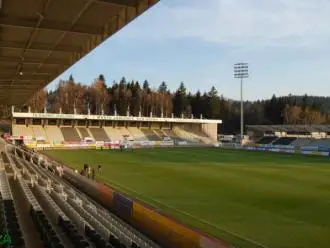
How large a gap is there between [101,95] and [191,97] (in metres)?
33.3

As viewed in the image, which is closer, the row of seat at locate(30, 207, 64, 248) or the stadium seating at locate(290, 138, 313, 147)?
the row of seat at locate(30, 207, 64, 248)

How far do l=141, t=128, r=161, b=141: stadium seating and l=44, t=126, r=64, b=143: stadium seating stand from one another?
20252 millimetres

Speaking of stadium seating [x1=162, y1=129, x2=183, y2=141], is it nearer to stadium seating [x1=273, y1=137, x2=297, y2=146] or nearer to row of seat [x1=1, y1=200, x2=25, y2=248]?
stadium seating [x1=273, y1=137, x2=297, y2=146]

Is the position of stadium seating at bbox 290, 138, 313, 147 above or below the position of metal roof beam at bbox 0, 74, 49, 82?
below

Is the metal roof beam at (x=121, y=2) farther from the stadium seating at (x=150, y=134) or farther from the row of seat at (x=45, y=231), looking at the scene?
the stadium seating at (x=150, y=134)

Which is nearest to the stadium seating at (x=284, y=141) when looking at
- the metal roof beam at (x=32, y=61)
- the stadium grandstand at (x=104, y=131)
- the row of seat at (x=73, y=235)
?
the stadium grandstand at (x=104, y=131)

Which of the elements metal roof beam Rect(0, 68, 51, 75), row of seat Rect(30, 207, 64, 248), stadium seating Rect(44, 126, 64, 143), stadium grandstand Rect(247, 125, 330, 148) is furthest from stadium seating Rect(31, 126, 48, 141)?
row of seat Rect(30, 207, 64, 248)

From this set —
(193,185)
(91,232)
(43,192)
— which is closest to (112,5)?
(91,232)

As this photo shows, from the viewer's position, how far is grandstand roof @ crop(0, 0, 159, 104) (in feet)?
33.7

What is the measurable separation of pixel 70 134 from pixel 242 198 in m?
64.2

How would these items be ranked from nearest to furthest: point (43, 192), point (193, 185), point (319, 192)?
point (43, 192) → point (319, 192) → point (193, 185)

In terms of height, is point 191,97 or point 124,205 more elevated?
point 191,97

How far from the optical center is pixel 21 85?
27.2 metres

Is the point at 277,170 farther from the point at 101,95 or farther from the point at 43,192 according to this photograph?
the point at 101,95
